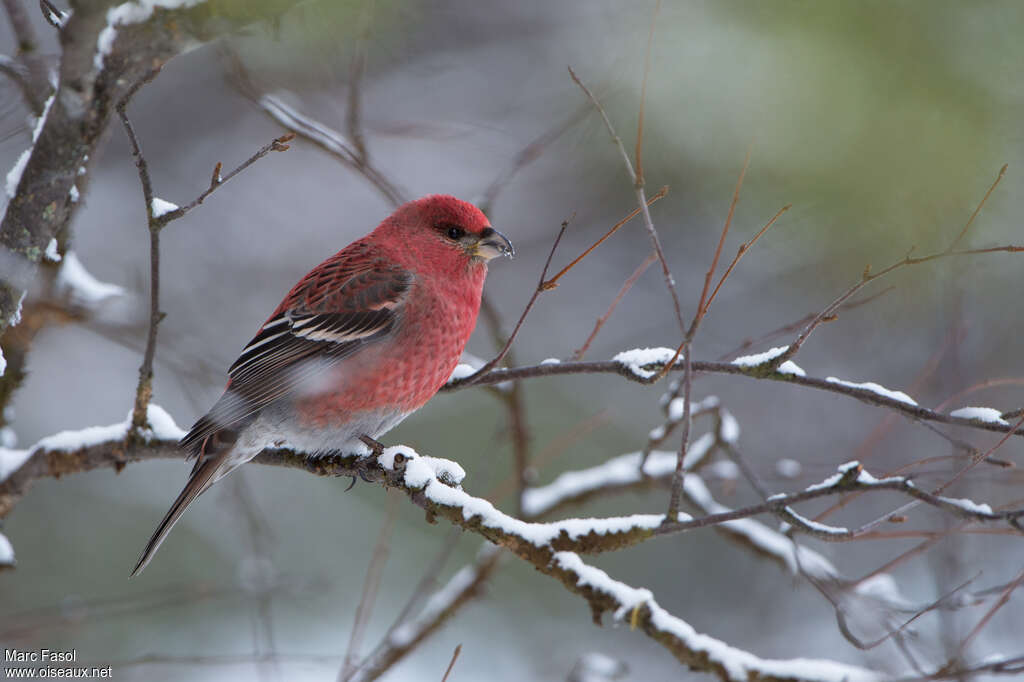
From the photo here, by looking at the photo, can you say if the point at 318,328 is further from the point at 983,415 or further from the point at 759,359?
the point at 983,415

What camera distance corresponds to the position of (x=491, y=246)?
3506 mm

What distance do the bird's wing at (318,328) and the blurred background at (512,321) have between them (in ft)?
1.08

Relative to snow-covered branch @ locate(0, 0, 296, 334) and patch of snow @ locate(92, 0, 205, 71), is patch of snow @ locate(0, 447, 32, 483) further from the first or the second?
patch of snow @ locate(92, 0, 205, 71)

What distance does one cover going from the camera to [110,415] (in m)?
6.06

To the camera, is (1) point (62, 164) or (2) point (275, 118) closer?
(1) point (62, 164)

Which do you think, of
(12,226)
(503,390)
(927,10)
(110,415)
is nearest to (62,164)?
(12,226)

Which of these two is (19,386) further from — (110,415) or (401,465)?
(110,415)

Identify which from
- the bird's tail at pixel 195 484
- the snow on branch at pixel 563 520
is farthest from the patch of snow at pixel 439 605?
the bird's tail at pixel 195 484

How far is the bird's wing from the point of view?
10.4 ft

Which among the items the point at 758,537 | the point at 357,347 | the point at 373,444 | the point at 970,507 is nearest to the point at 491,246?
the point at 357,347

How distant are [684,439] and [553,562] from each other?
19.8 inches

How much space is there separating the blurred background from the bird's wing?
1.08ft

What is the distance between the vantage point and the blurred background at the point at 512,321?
356cm

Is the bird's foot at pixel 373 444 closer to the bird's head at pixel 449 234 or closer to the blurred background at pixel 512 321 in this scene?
the blurred background at pixel 512 321
